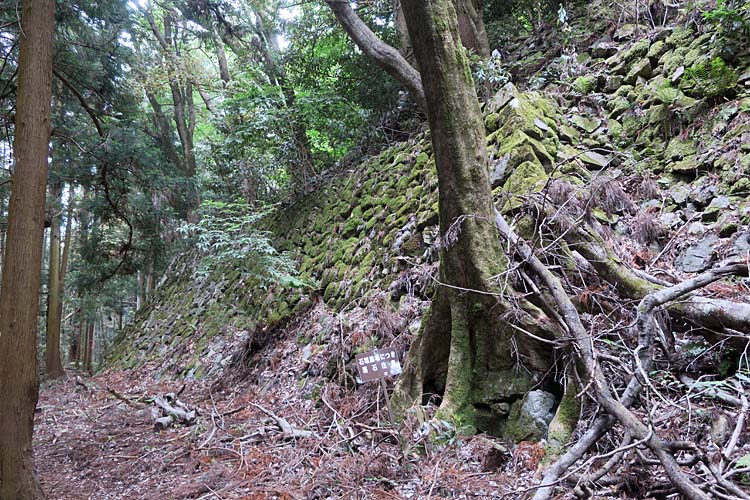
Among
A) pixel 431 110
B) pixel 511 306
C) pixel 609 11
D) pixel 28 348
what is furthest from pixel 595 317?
pixel 609 11

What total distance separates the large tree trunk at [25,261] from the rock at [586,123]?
5573 millimetres

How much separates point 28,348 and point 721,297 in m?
5.03

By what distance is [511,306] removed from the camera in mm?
3277

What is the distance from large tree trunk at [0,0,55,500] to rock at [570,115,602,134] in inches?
219

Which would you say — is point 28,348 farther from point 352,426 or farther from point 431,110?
point 431,110

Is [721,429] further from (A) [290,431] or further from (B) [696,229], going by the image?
(A) [290,431]

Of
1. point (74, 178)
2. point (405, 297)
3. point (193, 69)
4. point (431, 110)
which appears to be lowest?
point (405, 297)

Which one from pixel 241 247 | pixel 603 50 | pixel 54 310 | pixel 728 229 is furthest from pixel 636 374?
pixel 54 310

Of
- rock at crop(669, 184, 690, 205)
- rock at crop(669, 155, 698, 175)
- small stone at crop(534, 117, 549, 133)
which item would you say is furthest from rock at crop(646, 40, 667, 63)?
rock at crop(669, 184, 690, 205)

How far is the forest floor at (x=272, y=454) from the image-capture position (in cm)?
291

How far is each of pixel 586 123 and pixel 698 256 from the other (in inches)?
95.1

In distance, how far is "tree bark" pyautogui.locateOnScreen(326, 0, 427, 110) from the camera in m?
4.61

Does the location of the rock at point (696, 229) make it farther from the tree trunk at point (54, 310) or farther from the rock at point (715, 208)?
the tree trunk at point (54, 310)

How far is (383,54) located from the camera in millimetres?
4688
